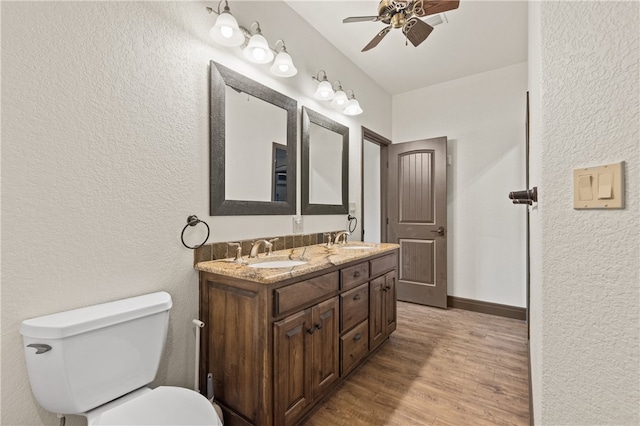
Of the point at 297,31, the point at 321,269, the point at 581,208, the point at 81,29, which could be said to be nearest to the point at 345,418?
the point at 321,269

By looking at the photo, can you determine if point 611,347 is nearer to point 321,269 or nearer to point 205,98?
point 321,269

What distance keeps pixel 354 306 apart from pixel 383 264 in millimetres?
542

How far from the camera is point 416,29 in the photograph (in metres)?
1.86

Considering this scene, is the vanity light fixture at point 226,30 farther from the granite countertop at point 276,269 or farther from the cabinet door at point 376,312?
the cabinet door at point 376,312

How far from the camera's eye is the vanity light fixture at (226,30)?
5.14ft

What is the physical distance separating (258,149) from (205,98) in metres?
0.46

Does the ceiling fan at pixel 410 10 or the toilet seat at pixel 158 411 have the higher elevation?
the ceiling fan at pixel 410 10

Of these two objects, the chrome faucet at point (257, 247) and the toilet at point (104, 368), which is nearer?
the toilet at point (104, 368)

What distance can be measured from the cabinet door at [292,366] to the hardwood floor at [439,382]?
24 cm

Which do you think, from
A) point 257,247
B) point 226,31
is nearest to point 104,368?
point 257,247

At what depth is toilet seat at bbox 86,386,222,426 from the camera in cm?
99

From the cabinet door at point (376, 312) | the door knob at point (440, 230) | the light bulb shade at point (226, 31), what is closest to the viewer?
the light bulb shade at point (226, 31)

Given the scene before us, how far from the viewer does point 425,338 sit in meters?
2.64

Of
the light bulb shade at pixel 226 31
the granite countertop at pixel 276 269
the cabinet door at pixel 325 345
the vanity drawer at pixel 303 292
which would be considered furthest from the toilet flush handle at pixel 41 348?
the light bulb shade at pixel 226 31
